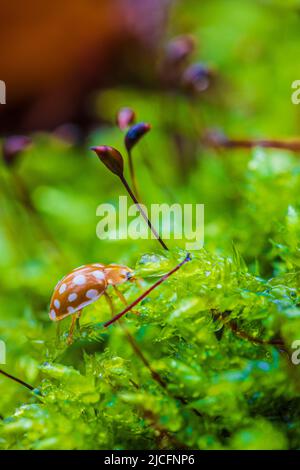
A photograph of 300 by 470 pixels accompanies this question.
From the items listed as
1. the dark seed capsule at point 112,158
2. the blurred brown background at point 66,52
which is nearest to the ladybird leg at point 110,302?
the dark seed capsule at point 112,158

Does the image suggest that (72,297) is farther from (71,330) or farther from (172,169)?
(172,169)

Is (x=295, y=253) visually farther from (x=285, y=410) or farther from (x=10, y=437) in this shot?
(x=10, y=437)

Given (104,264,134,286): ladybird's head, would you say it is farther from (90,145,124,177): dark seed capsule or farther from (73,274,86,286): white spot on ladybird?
(90,145,124,177): dark seed capsule

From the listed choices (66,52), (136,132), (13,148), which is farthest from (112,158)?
(66,52)

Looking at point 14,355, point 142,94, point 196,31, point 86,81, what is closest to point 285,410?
point 14,355

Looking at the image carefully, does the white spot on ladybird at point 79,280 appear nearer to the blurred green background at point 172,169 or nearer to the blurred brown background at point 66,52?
the blurred green background at point 172,169

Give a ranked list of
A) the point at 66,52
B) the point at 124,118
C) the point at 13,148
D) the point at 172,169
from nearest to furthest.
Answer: the point at 124,118 → the point at 13,148 → the point at 172,169 → the point at 66,52
